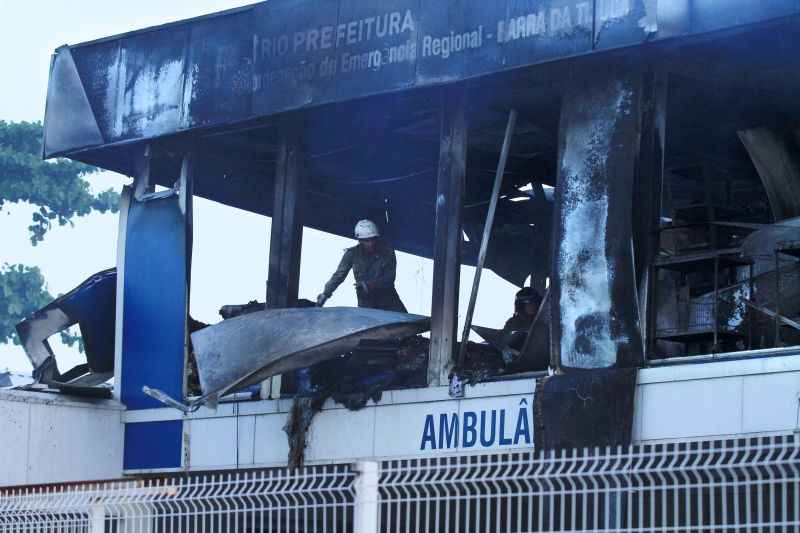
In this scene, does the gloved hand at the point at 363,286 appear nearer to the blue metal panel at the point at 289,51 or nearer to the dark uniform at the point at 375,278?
the dark uniform at the point at 375,278

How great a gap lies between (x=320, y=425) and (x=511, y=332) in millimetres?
2419

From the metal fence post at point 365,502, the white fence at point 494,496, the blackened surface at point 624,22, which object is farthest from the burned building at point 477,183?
the metal fence post at point 365,502

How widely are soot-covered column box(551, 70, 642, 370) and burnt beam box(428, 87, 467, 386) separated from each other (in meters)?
1.51

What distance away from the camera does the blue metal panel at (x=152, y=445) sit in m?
19.2

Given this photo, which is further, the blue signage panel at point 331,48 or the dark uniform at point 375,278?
the dark uniform at point 375,278

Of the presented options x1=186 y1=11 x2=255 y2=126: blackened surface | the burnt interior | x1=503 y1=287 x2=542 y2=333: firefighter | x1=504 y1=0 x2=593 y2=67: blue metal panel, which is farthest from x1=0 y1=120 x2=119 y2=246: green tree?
x1=504 y1=0 x2=593 y2=67: blue metal panel

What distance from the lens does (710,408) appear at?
1420cm

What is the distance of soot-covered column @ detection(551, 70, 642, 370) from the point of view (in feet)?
50.2

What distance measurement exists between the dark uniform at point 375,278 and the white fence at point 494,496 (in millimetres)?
4924

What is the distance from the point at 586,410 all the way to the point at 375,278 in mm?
4652

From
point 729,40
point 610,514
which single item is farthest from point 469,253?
point 610,514

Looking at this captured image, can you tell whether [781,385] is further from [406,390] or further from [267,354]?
[267,354]

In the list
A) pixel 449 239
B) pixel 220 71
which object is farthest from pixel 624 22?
pixel 220 71

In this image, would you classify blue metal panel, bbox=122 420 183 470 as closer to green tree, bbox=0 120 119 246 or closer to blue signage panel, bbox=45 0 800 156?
blue signage panel, bbox=45 0 800 156
